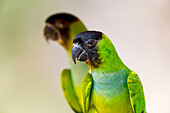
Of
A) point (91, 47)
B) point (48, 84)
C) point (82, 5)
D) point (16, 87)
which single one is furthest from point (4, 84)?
point (91, 47)

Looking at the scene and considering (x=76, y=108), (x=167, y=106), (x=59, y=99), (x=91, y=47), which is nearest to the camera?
(x=91, y=47)

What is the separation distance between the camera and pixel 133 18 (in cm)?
94

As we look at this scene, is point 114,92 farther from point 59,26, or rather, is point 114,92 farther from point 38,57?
point 38,57

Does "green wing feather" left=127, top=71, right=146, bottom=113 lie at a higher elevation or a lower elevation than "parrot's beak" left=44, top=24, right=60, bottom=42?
lower

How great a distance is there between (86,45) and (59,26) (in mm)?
317

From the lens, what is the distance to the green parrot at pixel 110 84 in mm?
521

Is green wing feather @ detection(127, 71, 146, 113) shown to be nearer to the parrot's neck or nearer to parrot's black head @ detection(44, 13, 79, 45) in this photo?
the parrot's neck

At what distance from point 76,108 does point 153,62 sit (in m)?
0.47

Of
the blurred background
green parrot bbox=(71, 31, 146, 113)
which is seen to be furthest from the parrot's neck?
the blurred background

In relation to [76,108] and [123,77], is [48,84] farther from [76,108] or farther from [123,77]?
[123,77]

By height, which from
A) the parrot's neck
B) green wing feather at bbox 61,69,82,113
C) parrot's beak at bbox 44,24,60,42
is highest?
parrot's beak at bbox 44,24,60,42

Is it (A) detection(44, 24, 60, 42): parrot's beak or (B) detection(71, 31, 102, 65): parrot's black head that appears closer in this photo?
(B) detection(71, 31, 102, 65): parrot's black head

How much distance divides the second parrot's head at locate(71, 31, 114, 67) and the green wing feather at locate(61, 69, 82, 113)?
1.07 ft

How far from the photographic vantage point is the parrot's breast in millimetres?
533
